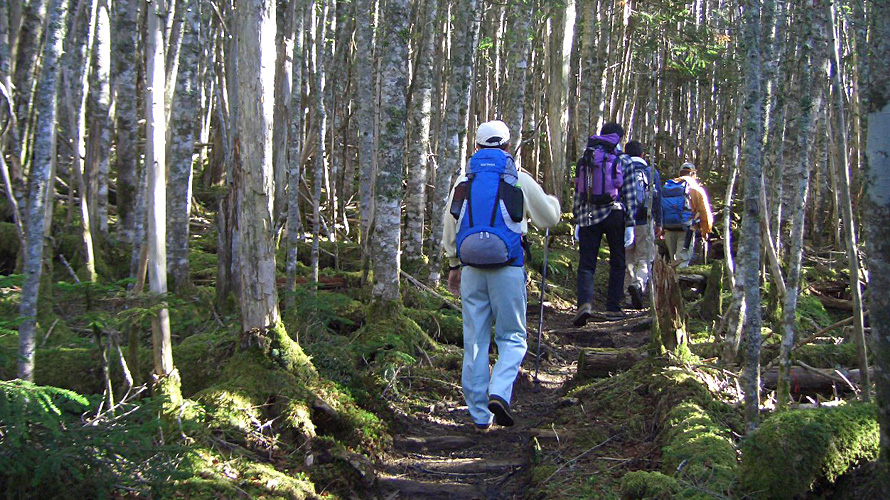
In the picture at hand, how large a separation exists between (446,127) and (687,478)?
7356mm

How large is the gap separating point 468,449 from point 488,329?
0.91 metres

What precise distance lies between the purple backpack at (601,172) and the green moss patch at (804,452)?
A: 5600 millimetres

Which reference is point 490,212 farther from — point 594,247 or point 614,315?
point 614,315

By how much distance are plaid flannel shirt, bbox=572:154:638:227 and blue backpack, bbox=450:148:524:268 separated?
3.47 metres

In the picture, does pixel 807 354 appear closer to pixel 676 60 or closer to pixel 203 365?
pixel 203 365

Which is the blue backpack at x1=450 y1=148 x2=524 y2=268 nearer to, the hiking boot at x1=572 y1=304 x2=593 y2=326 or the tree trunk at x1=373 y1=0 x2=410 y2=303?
the tree trunk at x1=373 y1=0 x2=410 y2=303

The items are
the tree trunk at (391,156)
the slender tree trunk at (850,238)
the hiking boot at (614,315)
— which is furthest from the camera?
the hiking boot at (614,315)

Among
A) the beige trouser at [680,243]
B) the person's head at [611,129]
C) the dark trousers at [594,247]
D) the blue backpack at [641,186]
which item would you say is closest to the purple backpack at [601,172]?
the person's head at [611,129]

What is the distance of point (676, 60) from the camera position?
19312 mm

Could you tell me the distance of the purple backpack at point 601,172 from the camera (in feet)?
28.8

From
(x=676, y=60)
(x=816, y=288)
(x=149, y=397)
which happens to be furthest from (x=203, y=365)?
(x=676, y=60)

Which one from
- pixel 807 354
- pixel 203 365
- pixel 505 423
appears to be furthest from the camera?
pixel 807 354

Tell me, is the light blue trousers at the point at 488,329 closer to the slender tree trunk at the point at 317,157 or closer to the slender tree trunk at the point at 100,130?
the slender tree trunk at the point at 317,157

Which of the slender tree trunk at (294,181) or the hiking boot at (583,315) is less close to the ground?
the slender tree trunk at (294,181)
